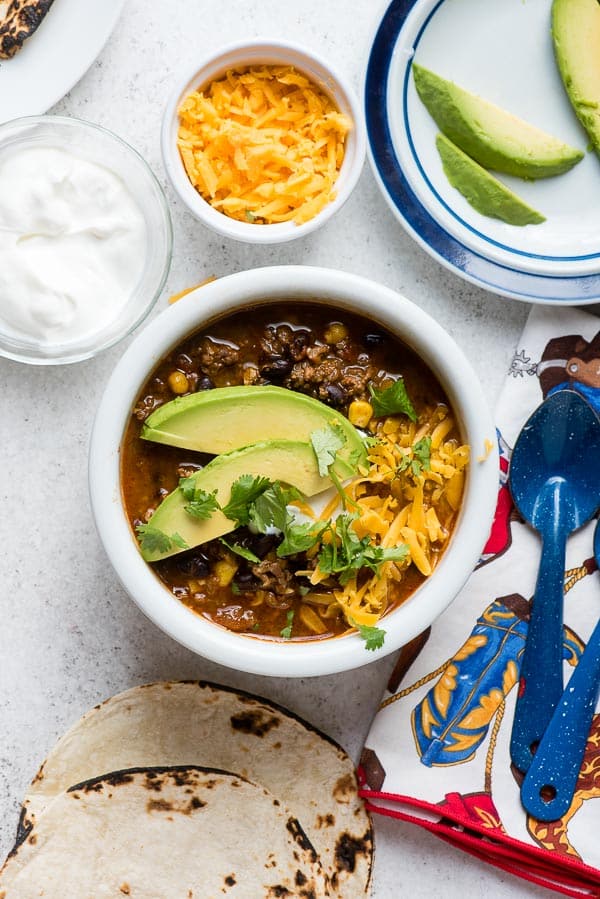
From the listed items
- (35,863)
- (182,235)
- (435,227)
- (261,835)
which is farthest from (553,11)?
(35,863)

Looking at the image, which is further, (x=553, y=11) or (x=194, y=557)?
(x=553, y=11)

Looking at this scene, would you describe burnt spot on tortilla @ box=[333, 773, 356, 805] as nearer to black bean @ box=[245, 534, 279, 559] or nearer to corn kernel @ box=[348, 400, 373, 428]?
black bean @ box=[245, 534, 279, 559]

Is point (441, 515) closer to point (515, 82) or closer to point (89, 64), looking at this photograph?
point (515, 82)

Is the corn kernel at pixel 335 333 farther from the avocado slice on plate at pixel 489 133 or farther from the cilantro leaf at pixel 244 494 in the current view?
the avocado slice on plate at pixel 489 133

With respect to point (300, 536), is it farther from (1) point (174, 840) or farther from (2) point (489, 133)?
(2) point (489, 133)

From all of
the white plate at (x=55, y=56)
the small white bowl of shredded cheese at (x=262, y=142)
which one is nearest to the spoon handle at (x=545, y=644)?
the small white bowl of shredded cheese at (x=262, y=142)

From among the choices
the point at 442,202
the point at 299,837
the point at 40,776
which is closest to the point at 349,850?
the point at 299,837
